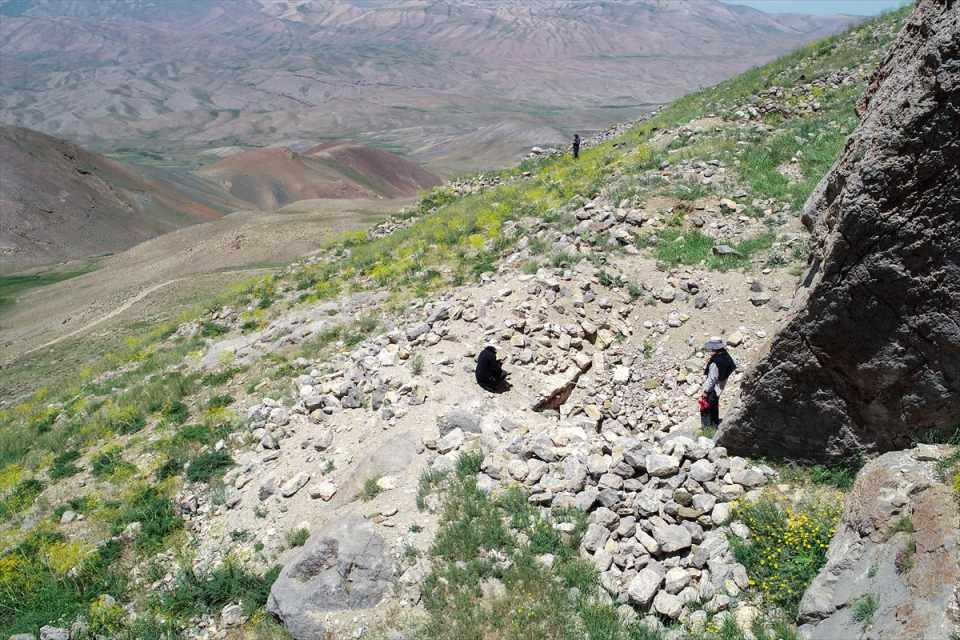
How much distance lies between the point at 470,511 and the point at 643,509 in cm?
198

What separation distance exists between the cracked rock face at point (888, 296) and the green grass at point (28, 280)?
146ft

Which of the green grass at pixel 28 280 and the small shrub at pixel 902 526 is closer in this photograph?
the small shrub at pixel 902 526

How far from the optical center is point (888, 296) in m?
5.23

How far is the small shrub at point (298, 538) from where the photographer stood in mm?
7567

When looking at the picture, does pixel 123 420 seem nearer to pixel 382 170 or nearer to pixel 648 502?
pixel 648 502

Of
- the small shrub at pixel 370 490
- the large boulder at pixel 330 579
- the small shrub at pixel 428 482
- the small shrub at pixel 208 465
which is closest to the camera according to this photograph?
the large boulder at pixel 330 579

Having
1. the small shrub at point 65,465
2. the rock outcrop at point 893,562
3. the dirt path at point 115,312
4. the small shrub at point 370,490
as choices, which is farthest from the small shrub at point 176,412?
the dirt path at point 115,312

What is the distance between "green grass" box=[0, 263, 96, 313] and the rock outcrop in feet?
148

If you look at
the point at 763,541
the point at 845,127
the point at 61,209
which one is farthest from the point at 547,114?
the point at 763,541

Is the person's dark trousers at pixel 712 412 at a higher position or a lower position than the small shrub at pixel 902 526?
lower

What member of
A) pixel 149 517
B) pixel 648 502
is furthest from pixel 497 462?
pixel 149 517

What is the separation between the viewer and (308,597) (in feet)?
21.1

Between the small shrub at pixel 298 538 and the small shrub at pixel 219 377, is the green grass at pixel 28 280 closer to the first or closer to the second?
the small shrub at pixel 219 377

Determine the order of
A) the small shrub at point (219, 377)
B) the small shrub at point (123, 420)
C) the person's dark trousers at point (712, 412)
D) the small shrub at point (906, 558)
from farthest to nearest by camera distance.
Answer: the small shrub at point (219, 377) < the small shrub at point (123, 420) < the person's dark trousers at point (712, 412) < the small shrub at point (906, 558)
